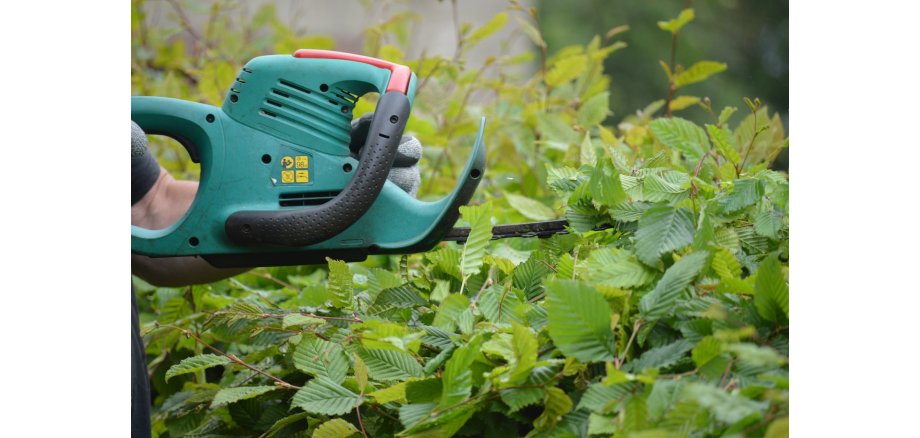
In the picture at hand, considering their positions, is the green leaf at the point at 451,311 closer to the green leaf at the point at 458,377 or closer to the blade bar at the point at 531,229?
the green leaf at the point at 458,377

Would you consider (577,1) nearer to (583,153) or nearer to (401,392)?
(583,153)

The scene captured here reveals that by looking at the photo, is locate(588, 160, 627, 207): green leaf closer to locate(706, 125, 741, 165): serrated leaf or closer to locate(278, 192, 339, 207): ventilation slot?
locate(706, 125, 741, 165): serrated leaf

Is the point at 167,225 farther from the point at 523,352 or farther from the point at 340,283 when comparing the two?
the point at 523,352

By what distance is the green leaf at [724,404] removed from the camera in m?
0.73

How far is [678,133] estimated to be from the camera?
169cm

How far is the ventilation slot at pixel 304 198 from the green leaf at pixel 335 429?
1.81 feet

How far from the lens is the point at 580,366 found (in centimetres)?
96

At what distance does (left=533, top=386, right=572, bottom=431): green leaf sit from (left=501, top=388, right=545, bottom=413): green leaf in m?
0.01

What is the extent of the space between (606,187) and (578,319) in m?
0.39

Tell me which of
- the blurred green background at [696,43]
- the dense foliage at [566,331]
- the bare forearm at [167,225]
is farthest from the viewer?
the blurred green background at [696,43]

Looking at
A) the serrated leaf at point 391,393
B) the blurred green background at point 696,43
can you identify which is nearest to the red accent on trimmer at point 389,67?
the serrated leaf at point 391,393

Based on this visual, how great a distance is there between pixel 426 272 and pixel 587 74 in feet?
5.01

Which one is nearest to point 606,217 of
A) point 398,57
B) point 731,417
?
point 731,417

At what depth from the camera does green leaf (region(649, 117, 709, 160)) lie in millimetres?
1665
